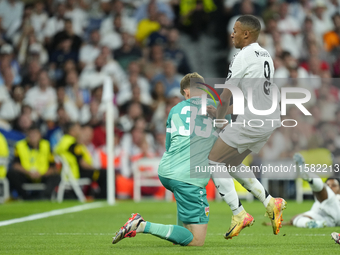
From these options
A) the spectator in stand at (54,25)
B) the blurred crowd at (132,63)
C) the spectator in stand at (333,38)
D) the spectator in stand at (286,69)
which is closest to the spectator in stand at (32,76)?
the blurred crowd at (132,63)

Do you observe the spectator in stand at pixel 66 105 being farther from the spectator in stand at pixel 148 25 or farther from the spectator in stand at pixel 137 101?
the spectator in stand at pixel 148 25

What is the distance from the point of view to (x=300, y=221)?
25.9ft

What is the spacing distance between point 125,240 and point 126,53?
1069 centimetres

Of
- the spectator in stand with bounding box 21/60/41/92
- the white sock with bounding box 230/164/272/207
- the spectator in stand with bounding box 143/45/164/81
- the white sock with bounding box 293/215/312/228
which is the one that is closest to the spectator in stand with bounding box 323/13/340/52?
the spectator in stand with bounding box 143/45/164/81

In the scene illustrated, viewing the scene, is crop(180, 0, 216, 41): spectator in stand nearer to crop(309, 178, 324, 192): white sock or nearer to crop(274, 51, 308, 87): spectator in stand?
crop(274, 51, 308, 87): spectator in stand

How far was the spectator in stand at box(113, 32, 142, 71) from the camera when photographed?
16484 millimetres

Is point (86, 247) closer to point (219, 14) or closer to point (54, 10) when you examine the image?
point (219, 14)

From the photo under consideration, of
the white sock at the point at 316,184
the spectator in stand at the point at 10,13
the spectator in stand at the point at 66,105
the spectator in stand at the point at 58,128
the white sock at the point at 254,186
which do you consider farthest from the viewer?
the spectator in stand at the point at 10,13

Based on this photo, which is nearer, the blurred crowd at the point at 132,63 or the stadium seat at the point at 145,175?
the stadium seat at the point at 145,175

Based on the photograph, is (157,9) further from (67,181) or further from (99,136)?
A: (67,181)

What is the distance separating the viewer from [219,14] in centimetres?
1688

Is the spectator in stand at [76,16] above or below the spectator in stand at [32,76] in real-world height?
above

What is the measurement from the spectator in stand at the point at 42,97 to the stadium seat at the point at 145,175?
3.19 meters

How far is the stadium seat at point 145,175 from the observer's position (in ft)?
46.1
